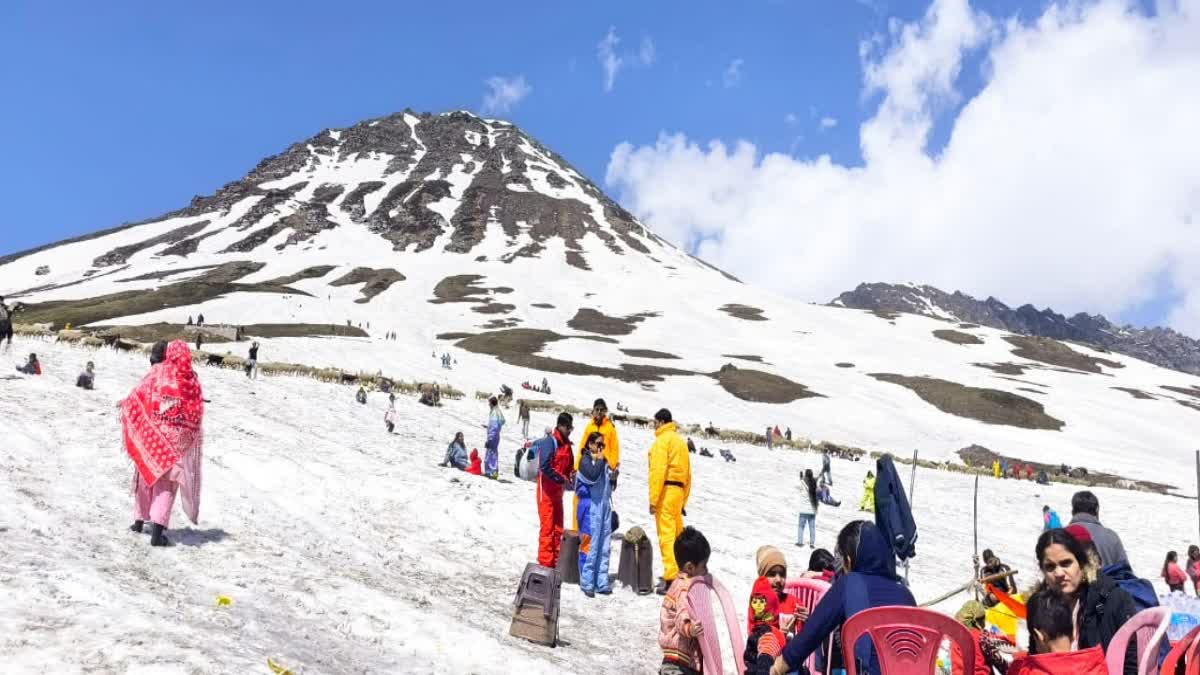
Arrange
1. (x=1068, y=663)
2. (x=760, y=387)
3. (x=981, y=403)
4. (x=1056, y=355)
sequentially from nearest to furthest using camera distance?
(x=1068, y=663)
(x=760, y=387)
(x=981, y=403)
(x=1056, y=355)

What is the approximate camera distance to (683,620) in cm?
544

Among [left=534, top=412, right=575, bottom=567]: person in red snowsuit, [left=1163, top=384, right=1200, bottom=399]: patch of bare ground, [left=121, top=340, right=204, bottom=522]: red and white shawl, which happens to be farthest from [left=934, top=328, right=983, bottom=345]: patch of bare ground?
[left=121, top=340, right=204, bottom=522]: red and white shawl

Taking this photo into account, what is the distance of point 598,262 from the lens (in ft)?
463

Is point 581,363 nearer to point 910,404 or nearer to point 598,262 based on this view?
point 910,404

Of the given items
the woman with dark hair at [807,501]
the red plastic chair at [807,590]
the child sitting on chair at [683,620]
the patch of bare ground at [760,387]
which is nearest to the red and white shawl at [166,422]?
the child sitting on chair at [683,620]

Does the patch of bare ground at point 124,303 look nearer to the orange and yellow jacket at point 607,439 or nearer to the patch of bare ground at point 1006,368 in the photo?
the orange and yellow jacket at point 607,439

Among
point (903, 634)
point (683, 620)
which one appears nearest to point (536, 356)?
point (683, 620)

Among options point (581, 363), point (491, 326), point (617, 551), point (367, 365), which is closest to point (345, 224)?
point (491, 326)

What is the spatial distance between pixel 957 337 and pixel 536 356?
64580 millimetres

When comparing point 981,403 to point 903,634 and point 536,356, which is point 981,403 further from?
point 903,634

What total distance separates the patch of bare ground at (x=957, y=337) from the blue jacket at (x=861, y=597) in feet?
350

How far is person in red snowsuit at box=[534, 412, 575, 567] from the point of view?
414 inches

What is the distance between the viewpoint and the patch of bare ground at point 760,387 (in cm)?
6122

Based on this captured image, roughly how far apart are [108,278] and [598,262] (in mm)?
79266
